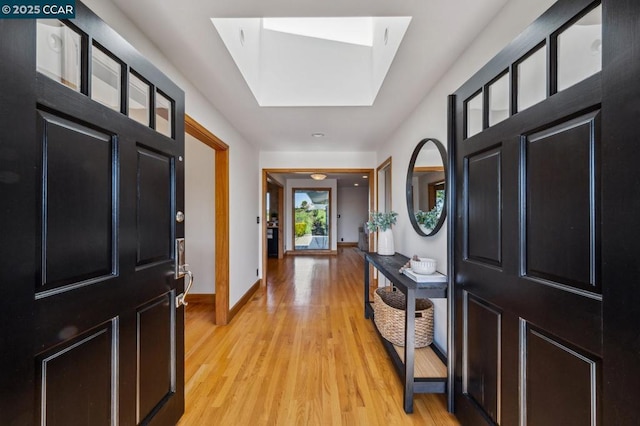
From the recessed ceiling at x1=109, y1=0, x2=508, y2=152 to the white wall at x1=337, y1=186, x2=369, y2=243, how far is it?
667 cm

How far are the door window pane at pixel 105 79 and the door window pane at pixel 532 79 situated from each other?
5.58ft

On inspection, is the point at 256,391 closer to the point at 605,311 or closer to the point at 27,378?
the point at 27,378

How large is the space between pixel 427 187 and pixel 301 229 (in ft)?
20.4

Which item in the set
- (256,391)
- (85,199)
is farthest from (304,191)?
(85,199)

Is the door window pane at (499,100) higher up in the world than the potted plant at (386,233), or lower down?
higher up

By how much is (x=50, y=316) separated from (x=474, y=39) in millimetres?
2367

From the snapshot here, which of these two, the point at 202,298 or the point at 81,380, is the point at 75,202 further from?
the point at 202,298

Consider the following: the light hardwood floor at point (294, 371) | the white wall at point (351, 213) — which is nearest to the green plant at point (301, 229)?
the white wall at point (351, 213)

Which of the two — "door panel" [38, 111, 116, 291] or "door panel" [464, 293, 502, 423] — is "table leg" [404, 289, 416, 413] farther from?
"door panel" [38, 111, 116, 291]

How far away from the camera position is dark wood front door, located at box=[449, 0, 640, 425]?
743 mm

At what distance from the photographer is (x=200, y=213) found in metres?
3.54

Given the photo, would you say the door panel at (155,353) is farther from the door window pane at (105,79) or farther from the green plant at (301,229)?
the green plant at (301,229)

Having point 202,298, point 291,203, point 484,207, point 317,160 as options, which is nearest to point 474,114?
point 484,207

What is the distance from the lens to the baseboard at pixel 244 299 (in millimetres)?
3053
